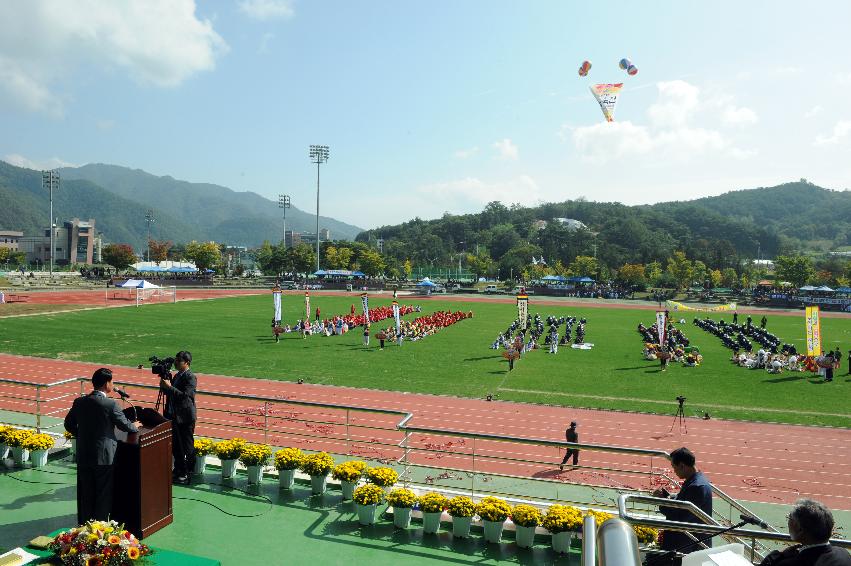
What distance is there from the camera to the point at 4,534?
19.2ft

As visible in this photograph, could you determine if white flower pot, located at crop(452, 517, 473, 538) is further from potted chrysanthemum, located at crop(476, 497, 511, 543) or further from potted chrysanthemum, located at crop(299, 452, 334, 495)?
potted chrysanthemum, located at crop(299, 452, 334, 495)

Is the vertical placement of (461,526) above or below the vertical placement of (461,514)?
below

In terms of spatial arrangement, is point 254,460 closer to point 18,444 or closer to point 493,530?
point 493,530

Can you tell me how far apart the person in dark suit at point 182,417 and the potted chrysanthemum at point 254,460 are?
2.54 ft

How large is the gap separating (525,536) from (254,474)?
3.78 m

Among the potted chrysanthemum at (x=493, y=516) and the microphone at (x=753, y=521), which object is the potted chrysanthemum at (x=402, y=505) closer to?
the potted chrysanthemum at (x=493, y=516)

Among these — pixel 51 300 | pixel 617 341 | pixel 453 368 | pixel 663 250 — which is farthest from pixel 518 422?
pixel 663 250

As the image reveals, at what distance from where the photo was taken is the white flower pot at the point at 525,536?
605 cm

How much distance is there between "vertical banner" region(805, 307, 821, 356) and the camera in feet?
78.5

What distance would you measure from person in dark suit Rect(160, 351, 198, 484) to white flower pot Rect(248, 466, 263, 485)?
0.86 meters

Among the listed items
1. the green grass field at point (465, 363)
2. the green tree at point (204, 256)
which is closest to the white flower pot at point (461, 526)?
the green grass field at point (465, 363)

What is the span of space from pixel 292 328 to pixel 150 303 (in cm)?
2505

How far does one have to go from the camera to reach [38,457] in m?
8.02

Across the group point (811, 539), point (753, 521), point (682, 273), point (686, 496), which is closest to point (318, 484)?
point (686, 496)
